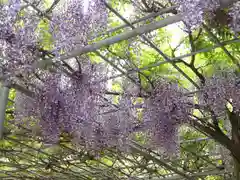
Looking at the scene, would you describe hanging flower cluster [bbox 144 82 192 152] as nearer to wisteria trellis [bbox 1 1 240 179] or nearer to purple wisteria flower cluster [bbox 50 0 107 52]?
wisteria trellis [bbox 1 1 240 179]

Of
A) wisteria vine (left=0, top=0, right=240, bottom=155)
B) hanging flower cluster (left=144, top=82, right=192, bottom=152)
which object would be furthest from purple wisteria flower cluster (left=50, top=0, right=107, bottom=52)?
hanging flower cluster (left=144, top=82, right=192, bottom=152)

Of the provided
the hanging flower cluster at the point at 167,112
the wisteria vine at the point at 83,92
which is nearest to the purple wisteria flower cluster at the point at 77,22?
the wisteria vine at the point at 83,92

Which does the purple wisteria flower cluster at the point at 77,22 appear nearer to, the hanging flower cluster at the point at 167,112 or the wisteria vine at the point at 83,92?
the wisteria vine at the point at 83,92

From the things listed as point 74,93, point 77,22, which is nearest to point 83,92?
point 74,93

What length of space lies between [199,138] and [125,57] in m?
Result: 2.36

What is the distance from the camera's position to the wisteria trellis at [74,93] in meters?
3.04

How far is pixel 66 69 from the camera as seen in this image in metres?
3.68

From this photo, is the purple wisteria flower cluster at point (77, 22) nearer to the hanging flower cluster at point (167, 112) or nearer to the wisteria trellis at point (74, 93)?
the wisteria trellis at point (74, 93)

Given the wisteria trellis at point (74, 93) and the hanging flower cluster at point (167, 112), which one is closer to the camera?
the wisteria trellis at point (74, 93)

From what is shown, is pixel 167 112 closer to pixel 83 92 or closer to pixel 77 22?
pixel 83 92

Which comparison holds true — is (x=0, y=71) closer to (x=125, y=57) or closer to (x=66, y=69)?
(x=66, y=69)

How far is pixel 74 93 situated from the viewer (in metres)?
3.62

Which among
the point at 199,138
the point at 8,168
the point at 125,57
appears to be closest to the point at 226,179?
the point at 199,138

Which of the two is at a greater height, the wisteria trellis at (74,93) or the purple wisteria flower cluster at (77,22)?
the purple wisteria flower cluster at (77,22)
